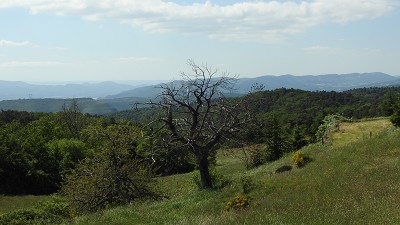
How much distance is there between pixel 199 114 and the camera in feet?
70.0

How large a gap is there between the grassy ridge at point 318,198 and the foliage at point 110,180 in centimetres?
845

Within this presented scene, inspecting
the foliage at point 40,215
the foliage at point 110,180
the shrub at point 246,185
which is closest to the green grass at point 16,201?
the foliage at point 110,180

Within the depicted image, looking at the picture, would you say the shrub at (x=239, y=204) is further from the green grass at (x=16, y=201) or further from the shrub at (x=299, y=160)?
the green grass at (x=16, y=201)

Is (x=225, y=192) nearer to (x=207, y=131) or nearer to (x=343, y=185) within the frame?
(x=207, y=131)

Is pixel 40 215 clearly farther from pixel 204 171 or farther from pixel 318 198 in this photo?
pixel 318 198

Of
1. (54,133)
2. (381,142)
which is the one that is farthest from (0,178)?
(381,142)

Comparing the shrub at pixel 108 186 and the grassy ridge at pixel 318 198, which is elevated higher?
the grassy ridge at pixel 318 198

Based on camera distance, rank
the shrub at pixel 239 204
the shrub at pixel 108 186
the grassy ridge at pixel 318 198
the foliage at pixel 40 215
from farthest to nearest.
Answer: the shrub at pixel 108 186 → the foliage at pixel 40 215 → the shrub at pixel 239 204 → the grassy ridge at pixel 318 198

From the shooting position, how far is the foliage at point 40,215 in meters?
20.0

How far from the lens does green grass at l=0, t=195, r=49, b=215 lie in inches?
1702

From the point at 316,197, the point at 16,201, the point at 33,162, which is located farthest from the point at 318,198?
the point at 33,162

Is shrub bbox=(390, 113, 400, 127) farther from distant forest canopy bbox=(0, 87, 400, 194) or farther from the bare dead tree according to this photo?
the bare dead tree

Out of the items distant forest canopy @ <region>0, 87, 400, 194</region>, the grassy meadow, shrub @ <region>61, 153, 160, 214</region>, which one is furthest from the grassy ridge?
shrub @ <region>61, 153, 160, 214</region>

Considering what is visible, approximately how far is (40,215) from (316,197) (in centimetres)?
1566
